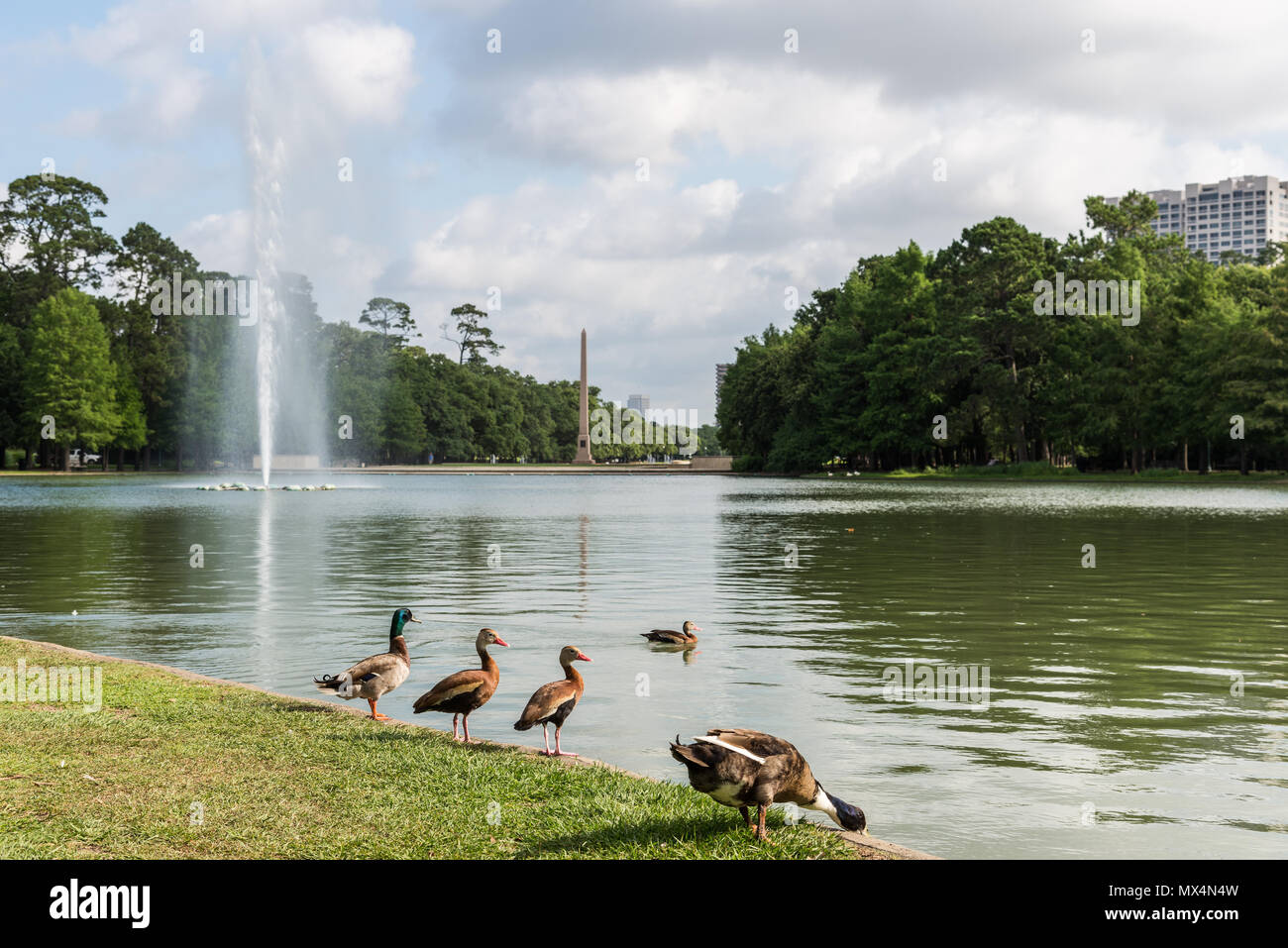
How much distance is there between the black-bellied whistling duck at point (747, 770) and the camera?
7.38 meters

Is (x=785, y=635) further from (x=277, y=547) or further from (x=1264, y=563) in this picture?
(x=277, y=547)

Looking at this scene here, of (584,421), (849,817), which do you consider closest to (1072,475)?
(584,421)

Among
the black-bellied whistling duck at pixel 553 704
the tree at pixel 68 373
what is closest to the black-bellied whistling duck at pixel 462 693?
the black-bellied whistling duck at pixel 553 704

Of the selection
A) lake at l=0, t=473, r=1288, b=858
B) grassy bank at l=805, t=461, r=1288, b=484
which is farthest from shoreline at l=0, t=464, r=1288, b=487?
lake at l=0, t=473, r=1288, b=858

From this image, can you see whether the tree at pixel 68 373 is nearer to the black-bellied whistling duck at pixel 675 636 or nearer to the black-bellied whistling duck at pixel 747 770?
the black-bellied whistling duck at pixel 675 636

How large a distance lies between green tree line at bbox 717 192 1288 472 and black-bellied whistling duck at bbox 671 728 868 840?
9149cm

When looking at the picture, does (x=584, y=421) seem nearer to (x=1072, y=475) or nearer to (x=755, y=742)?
(x=1072, y=475)

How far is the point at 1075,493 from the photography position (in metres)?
73.9

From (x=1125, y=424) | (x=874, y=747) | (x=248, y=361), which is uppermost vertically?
(x=248, y=361)

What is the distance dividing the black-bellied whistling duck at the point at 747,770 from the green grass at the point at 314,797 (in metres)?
0.33

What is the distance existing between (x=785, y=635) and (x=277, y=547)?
2161 cm
